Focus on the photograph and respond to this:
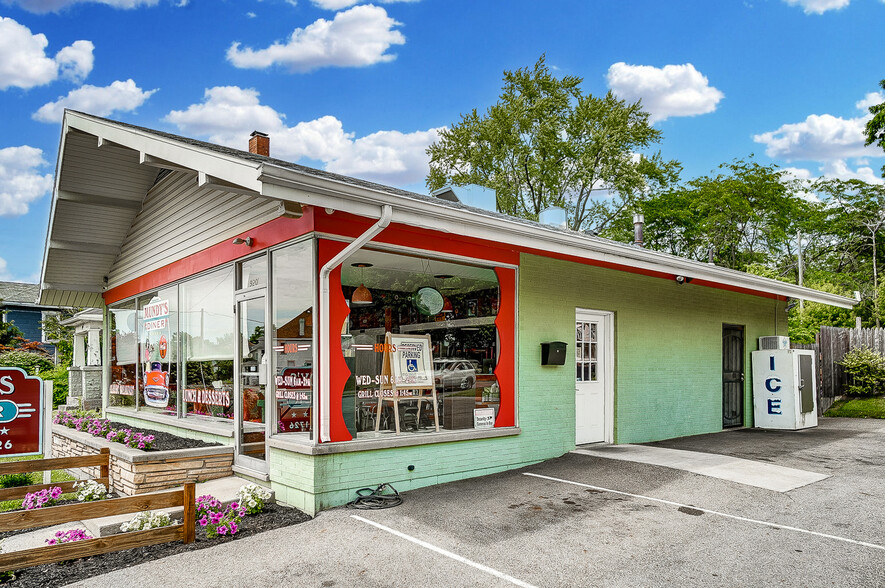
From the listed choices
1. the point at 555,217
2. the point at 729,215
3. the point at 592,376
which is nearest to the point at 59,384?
the point at 555,217

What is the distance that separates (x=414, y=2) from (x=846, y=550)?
25.2m

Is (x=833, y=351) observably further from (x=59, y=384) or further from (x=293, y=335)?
(x=59, y=384)

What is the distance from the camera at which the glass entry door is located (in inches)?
268

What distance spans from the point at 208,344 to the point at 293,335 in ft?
7.76

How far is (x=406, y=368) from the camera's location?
6.69m

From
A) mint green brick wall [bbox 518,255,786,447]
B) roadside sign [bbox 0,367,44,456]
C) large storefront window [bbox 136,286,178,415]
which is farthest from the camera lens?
large storefront window [bbox 136,286,178,415]

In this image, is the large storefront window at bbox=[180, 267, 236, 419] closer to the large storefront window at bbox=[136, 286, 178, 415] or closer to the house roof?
the large storefront window at bbox=[136, 286, 178, 415]

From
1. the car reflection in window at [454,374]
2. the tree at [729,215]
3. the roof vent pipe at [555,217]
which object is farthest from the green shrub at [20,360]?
the tree at [729,215]

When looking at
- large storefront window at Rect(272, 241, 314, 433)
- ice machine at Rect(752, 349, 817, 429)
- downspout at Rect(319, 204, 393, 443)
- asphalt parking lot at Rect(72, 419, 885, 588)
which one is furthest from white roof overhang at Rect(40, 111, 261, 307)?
ice machine at Rect(752, 349, 817, 429)

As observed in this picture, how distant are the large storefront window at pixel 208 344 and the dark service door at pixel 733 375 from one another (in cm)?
903

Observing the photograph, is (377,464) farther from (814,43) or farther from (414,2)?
(814,43)

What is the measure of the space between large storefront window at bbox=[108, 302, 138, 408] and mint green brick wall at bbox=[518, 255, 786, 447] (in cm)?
699

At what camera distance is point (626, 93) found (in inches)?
1241

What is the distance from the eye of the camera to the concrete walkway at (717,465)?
6.58 m
